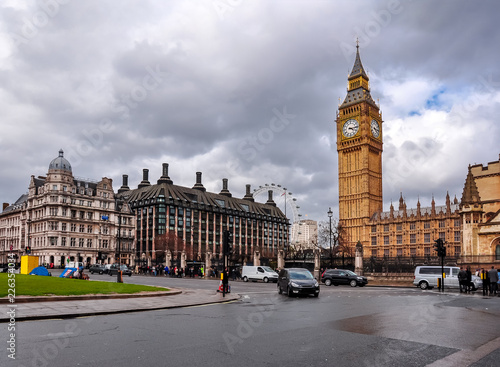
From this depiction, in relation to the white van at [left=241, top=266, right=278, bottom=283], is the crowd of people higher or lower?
higher

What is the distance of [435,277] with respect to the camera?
115 ft

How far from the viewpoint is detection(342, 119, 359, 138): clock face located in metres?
123

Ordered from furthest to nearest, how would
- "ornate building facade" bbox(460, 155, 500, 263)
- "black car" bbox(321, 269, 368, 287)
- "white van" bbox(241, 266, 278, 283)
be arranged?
"ornate building facade" bbox(460, 155, 500, 263)
"white van" bbox(241, 266, 278, 283)
"black car" bbox(321, 269, 368, 287)

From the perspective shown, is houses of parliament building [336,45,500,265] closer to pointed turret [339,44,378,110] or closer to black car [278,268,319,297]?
pointed turret [339,44,378,110]

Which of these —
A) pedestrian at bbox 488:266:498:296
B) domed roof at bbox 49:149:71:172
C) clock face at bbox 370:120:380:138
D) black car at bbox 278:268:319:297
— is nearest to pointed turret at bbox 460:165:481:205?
pedestrian at bbox 488:266:498:296

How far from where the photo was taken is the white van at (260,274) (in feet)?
152

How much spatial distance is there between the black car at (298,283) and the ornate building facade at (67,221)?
64.9 m

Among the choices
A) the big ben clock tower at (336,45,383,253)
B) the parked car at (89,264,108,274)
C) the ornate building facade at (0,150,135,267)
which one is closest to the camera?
the parked car at (89,264,108,274)

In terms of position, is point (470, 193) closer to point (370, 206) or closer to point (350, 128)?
point (370, 206)

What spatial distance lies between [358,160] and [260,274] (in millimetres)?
81708

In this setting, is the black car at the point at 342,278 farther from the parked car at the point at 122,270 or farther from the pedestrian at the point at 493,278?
the parked car at the point at 122,270

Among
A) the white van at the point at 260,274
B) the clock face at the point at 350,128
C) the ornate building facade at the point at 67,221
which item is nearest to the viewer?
the white van at the point at 260,274

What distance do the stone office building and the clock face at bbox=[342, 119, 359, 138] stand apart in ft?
129

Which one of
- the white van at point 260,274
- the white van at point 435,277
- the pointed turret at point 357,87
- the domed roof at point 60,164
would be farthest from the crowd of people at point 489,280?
the pointed turret at point 357,87
